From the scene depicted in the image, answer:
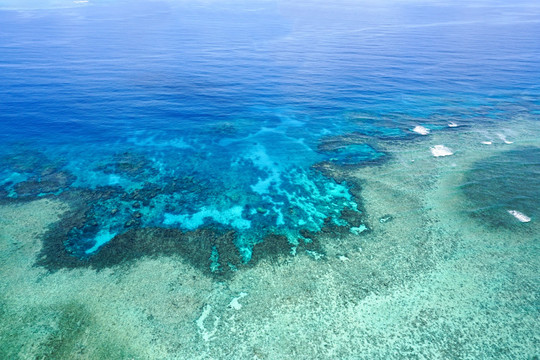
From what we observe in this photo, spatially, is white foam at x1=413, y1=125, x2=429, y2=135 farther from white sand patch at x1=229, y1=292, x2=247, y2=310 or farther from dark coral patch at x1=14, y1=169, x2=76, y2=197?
dark coral patch at x1=14, y1=169, x2=76, y2=197

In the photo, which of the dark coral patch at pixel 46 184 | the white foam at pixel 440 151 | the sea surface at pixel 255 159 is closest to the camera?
the sea surface at pixel 255 159

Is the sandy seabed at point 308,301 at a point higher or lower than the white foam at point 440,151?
lower

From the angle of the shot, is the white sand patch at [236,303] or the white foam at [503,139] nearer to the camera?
the white sand patch at [236,303]

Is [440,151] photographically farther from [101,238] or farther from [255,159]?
[101,238]

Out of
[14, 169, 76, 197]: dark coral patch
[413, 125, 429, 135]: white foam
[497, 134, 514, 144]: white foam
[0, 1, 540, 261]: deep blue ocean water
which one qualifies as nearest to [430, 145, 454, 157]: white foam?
[413, 125, 429, 135]: white foam

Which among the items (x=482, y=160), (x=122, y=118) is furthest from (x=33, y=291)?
(x=482, y=160)

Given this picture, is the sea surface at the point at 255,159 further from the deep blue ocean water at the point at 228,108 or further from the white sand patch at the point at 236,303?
the deep blue ocean water at the point at 228,108

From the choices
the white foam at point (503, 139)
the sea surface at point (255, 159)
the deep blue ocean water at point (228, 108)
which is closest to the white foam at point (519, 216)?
the sea surface at point (255, 159)

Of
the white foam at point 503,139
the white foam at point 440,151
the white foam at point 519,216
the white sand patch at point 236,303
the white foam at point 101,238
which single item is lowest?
the white sand patch at point 236,303
